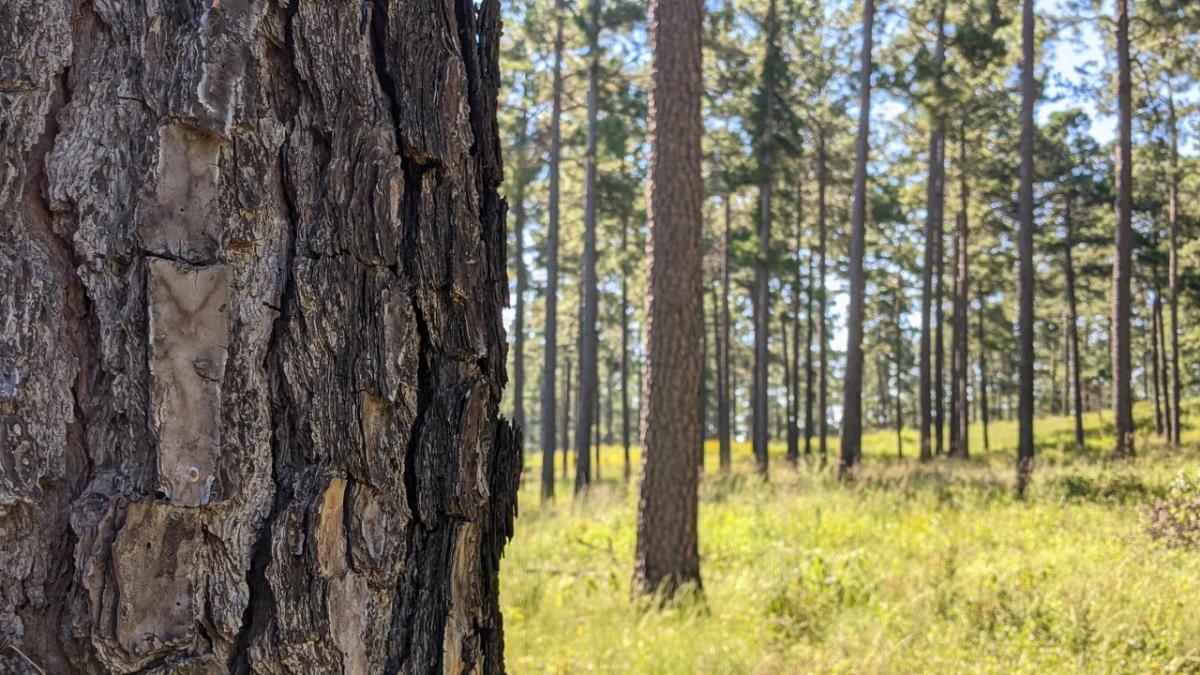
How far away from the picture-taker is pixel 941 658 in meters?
4.49

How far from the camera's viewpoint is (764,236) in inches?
822

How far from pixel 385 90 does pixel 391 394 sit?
0.46 m

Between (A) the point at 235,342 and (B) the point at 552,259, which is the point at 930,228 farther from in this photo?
(A) the point at 235,342

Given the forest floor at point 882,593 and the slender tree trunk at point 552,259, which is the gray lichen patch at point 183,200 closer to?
the forest floor at point 882,593

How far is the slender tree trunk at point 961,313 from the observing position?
23.3 m

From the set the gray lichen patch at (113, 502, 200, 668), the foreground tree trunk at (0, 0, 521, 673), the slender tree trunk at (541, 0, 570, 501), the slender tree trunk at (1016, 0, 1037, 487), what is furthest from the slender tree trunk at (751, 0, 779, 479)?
the gray lichen patch at (113, 502, 200, 668)

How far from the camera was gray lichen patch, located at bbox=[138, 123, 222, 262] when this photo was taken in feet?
3.22

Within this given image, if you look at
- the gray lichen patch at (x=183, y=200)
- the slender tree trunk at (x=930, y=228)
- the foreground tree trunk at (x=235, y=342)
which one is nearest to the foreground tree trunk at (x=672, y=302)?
the foreground tree trunk at (x=235, y=342)

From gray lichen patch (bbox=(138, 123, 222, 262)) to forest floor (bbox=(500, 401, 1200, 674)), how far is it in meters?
3.93

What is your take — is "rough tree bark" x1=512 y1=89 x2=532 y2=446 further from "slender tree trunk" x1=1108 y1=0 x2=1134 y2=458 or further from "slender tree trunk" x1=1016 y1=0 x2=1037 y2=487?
"slender tree trunk" x1=1108 y1=0 x2=1134 y2=458

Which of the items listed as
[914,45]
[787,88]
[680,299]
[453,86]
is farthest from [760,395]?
[453,86]

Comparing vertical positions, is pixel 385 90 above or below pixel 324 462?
above

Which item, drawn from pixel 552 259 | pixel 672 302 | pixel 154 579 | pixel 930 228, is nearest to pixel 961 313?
pixel 930 228

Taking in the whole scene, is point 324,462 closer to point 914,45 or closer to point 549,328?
point 549,328
